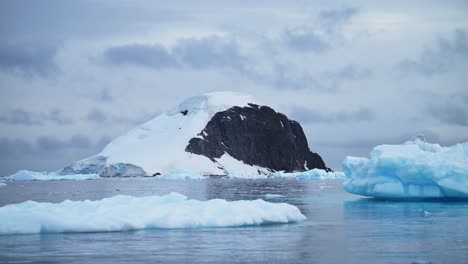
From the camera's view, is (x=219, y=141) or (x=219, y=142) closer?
(x=219, y=142)

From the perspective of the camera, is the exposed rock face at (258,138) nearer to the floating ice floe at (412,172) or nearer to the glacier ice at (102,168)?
the glacier ice at (102,168)

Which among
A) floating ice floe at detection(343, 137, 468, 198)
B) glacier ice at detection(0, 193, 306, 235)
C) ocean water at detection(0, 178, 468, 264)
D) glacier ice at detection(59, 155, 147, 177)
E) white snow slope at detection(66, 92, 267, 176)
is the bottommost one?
ocean water at detection(0, 178, 468, 264)

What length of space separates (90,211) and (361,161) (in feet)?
68.8

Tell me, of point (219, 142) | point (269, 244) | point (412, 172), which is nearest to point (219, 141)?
point (219, 142)

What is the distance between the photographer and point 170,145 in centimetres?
15488

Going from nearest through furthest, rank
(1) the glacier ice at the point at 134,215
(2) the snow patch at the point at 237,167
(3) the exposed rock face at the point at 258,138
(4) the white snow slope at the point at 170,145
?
(1) the glacier ice at the point at 134,215 < (4) the white snow slope at the point at 170,145 < (2) the snow patch at the point at 237,167 < (3) the exposed rock face at the point at 258,138

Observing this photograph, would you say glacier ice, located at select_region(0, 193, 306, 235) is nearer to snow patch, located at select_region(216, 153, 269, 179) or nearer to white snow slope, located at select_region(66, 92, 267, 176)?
white snow slope, located at select_region(66, 92, 267, 176)

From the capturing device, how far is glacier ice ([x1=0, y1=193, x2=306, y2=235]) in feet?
71.4

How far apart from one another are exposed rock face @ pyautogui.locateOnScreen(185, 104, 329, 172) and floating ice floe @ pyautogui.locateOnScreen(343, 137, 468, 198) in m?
122

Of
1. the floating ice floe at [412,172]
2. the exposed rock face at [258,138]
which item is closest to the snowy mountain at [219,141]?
the exposed rock face at [258,138]

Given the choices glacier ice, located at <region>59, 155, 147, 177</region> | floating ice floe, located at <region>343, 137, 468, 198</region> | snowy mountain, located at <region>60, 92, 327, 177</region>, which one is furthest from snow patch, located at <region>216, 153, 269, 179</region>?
floating ice floe, located at <region>343, 137, 468, 198</region>

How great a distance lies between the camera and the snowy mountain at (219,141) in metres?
148

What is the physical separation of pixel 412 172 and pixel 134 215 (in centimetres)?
1879

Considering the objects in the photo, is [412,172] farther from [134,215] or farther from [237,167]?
[237,167]
